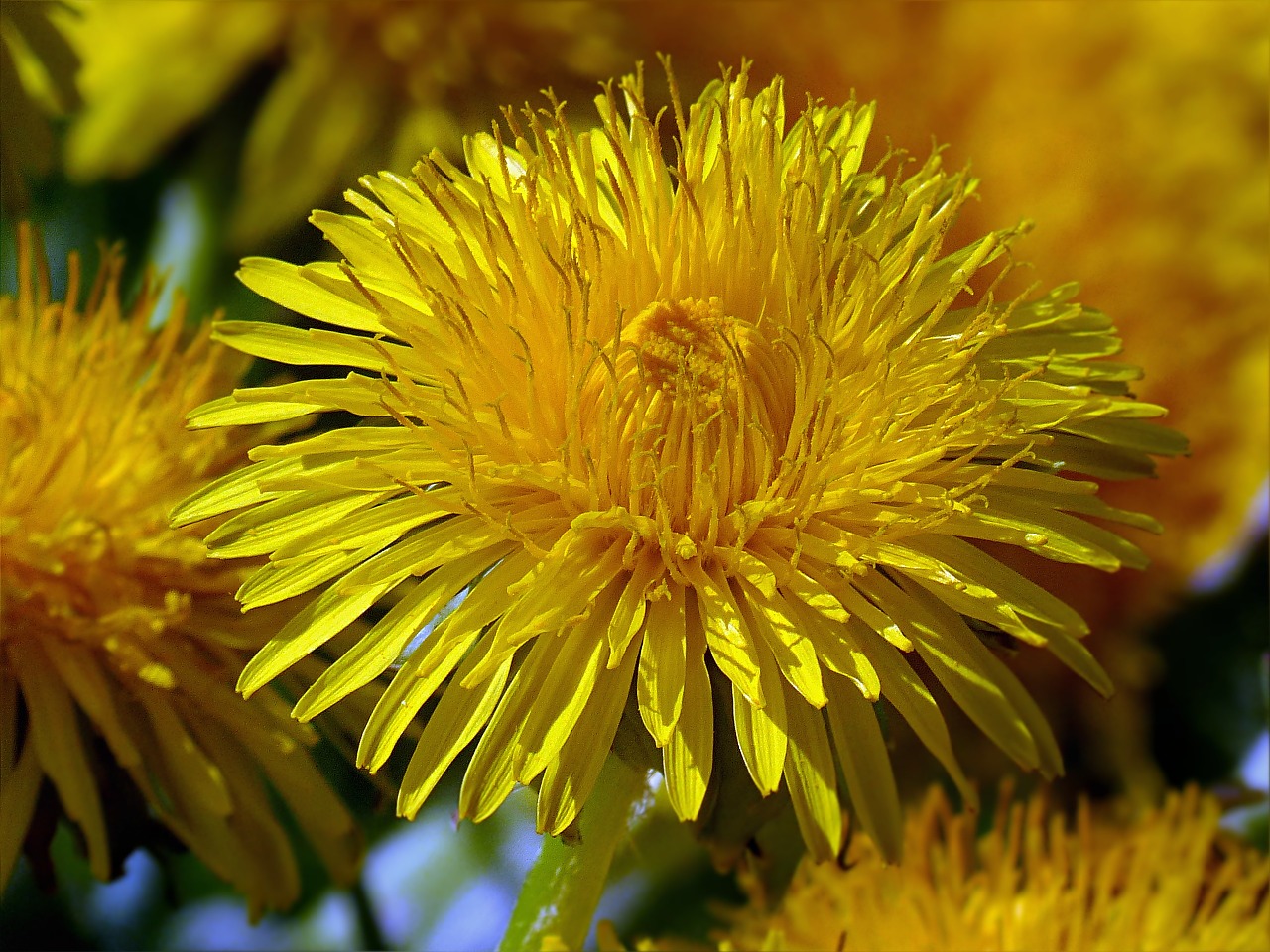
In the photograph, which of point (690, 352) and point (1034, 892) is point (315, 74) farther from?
point (1034, 892)

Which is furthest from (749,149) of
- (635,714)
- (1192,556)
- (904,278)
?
(1192,556)

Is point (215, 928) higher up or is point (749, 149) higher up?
point (749, 149)

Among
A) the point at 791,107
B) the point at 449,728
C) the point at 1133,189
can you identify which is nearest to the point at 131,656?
the point at 449,728

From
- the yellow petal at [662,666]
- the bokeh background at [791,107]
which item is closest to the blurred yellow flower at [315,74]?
the bokeh background at [791,107]

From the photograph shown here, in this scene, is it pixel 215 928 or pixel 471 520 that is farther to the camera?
pixel 215 928

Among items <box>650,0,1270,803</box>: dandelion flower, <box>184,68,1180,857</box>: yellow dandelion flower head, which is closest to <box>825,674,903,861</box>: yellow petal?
<box>184,68,1180,857</box>: yellow dandelion flower head

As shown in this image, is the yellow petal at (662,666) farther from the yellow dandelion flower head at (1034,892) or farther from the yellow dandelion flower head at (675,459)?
the yellow dandelion flower head at (1034,892)

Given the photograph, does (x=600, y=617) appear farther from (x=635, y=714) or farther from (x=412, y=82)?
(x=412, y=82)
